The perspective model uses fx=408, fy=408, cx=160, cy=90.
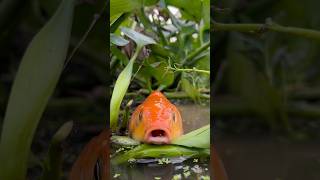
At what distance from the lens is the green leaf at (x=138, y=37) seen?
1058 mm

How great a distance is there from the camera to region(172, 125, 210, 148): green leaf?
981mm

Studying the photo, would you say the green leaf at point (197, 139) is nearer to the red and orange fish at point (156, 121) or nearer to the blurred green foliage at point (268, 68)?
the red and orange fish at point (156, 121)

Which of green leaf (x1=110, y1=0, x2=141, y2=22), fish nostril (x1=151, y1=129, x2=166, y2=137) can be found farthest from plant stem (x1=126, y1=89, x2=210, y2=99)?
green leaf (x1=110, y1=0, x2=141, y2=22)

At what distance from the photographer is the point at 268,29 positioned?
2.46ft

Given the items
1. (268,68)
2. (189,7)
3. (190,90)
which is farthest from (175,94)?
(268,68)

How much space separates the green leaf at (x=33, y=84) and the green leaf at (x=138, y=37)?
316 mm

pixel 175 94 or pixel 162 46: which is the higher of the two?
pixel 162 46

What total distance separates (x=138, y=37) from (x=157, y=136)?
273 mm

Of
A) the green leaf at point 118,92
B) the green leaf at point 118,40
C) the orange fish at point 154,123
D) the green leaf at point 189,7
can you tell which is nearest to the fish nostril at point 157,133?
the orange fish at point 154,123

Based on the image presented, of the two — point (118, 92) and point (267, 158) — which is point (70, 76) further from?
point (267, 158)

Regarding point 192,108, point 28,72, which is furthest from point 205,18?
point 28,72

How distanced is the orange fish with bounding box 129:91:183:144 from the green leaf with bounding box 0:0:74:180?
0.31 metres

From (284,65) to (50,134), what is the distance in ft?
1.48

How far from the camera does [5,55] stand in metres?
0.74
